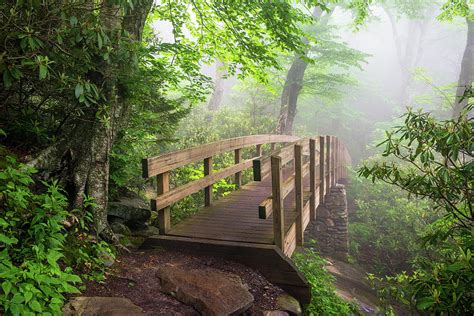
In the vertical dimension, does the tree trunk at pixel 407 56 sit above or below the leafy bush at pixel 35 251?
above

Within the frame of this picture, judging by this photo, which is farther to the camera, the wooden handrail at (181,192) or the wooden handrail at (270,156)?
the wooden handrail at (181,192)

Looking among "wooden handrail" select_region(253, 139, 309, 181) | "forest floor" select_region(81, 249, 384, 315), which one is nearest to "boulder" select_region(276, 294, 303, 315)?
"forest floor" select_region(81, 249, 384, 315)

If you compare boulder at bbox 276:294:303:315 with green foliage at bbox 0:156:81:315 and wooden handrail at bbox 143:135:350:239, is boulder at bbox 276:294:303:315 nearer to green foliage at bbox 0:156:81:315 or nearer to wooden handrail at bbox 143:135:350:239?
wooden handrail at bbox 143:135:350:239

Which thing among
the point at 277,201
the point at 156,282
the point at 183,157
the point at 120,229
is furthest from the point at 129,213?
the point at 277,201

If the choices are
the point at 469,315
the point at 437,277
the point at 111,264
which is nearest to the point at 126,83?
the point at 111,264

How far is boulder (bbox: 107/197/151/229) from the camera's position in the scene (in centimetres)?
515

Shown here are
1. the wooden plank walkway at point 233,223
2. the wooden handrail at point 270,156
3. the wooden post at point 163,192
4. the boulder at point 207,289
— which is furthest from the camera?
the wooden plank walkway at point 233,223

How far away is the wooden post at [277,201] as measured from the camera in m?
4.33

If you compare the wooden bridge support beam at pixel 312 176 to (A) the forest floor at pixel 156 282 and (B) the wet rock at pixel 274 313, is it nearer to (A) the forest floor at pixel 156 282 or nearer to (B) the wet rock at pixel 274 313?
(A) the forest floor at pixel 156 282

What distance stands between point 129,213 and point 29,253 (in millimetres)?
2381

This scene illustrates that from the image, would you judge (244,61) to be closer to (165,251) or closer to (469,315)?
(165,251)

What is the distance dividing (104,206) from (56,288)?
1733 millimetres

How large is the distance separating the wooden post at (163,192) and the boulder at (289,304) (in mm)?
1893

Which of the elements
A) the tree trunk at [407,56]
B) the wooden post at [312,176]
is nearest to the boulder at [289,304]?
the wooden post at [312,176]
